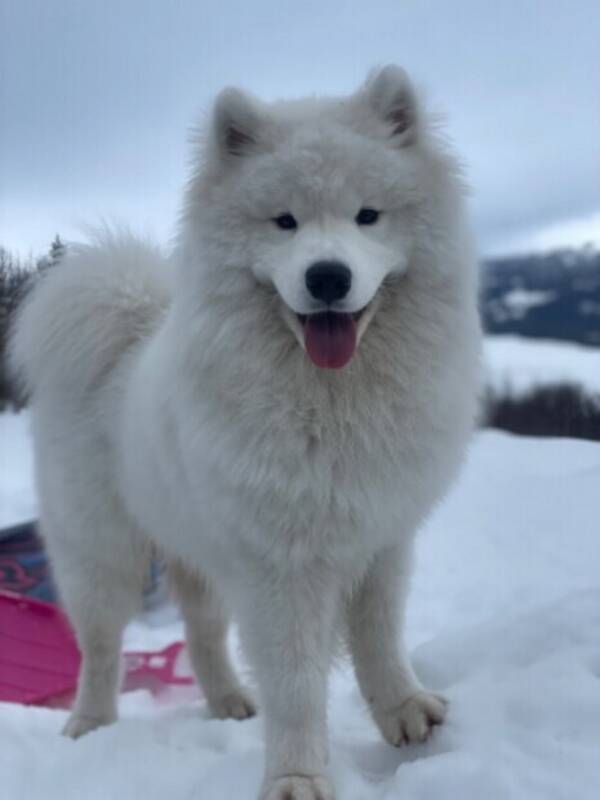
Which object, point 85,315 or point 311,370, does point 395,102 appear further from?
point 85,315

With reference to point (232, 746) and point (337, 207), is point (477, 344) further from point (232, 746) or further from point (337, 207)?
point (232, 746)

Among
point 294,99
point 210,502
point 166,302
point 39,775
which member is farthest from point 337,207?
point 39,775

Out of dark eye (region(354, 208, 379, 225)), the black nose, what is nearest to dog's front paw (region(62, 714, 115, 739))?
the black nose

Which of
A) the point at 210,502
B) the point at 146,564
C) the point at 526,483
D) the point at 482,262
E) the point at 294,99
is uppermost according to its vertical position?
the point at 294,99

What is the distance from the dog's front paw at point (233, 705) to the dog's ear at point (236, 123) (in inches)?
78.2

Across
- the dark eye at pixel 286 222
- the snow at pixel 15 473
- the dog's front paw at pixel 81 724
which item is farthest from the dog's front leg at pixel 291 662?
the snow at pixel 15 473

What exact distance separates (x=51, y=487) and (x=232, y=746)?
3.62ft

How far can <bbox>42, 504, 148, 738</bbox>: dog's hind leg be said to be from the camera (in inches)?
125

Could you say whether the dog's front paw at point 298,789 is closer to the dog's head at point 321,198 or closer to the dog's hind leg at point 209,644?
the dog's head at point 321,198

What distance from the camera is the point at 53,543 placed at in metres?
3.36

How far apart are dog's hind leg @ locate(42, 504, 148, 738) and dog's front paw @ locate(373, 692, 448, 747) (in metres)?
1.06

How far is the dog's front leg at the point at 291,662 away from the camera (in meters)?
2.31

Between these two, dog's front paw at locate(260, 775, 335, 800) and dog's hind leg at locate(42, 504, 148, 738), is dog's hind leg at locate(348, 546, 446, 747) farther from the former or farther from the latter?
dog's hind leg at locate(42, 504, 148, 738)

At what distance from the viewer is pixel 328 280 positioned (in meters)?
2.11
